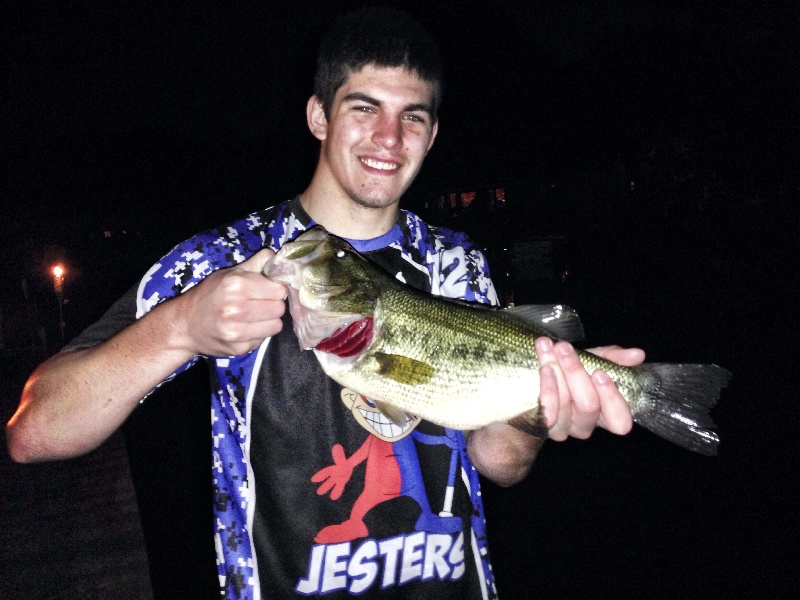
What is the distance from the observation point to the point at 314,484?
2.25m

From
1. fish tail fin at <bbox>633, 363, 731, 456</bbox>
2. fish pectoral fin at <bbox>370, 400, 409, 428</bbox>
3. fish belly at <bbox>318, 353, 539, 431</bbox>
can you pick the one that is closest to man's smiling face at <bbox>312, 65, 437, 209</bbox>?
fish belly at <bbox>318, 353, 539, 431</bbox>

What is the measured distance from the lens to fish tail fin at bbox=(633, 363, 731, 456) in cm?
251

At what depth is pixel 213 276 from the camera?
1.96 m

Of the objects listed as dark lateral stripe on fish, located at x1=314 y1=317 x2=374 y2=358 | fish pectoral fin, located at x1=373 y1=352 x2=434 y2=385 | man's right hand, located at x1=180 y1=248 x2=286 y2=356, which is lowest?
fish pectoral fin, located at x1=373 y1=352 x2=434 y2=385

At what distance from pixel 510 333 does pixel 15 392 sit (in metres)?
14.5

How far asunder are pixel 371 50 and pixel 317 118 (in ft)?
1.53

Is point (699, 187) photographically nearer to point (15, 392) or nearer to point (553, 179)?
point (553, 179)

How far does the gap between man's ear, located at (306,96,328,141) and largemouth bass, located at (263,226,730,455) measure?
84cm

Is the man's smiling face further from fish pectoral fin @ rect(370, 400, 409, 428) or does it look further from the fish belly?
fish pectoral fin @ rect(370, 400, 409, 428)

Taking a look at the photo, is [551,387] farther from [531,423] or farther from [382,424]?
[382,424]

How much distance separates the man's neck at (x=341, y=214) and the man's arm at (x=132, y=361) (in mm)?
679

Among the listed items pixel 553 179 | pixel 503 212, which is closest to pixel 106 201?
pixel 503 212

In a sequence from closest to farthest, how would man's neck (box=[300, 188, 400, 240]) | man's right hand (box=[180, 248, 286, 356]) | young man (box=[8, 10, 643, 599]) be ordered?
Result: man's right hand (box=[180, 248, 286, 356]) < young man (box=[8, 10, 643, 599]) < man's neck (box=[300, 188, 400, 240])

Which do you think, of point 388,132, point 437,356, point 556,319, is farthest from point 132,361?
point 556,319
